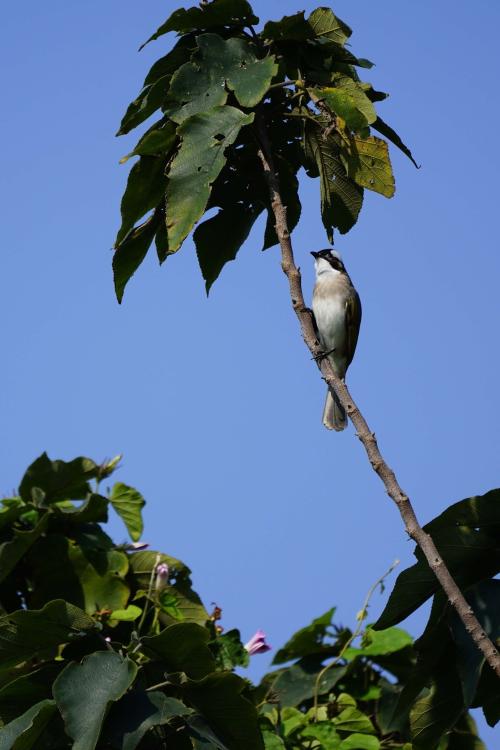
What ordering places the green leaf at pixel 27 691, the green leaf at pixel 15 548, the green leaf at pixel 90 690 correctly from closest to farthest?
the green leaf at pixel 90 690, the green leaf at pixel 27 691, the green leaf at pixel 15 548

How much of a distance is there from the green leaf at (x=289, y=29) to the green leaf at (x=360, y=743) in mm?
3007

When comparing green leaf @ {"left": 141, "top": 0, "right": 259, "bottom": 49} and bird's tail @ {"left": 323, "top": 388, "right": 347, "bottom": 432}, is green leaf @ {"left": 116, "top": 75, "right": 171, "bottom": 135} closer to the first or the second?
green leaf @ {"left": 141, "top": 0, "right": 259, "bottom": 49}

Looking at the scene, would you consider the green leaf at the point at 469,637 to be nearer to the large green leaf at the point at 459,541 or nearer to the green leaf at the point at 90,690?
the large green leaf at the point at 459,541

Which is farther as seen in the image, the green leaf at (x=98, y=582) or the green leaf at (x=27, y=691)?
the green leaf at (x=98, y=582)

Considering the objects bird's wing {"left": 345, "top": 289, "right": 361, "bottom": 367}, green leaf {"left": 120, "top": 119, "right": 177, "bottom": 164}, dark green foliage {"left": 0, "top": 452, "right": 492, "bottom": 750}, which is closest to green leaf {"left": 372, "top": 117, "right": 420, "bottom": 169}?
green leaf {"left": 120, "top": 119, "right": 177, "bottom": 164}

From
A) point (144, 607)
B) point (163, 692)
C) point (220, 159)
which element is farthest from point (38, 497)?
point (220, 159)

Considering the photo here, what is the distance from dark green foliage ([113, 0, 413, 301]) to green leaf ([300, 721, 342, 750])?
223 cm

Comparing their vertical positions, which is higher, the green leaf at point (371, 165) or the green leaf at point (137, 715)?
the green leaf at point (371, 165)

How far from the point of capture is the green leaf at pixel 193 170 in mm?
3252

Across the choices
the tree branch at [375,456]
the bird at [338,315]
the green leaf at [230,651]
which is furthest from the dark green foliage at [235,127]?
the bird at [338,315]

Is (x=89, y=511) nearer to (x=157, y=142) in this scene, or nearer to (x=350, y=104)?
(x=157, y=142)

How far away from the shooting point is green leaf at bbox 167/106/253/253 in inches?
128

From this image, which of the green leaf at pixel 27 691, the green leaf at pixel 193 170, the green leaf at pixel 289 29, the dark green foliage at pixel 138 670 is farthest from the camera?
the green leaf at pixel 289 29

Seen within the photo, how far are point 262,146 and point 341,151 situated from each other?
0.86ft
